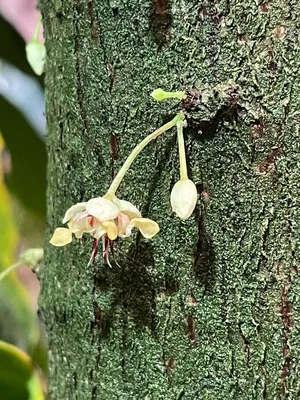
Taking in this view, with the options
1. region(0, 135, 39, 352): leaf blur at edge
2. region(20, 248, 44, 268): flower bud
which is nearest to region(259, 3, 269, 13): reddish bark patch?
region(20, 248, 44, 268): flower bud

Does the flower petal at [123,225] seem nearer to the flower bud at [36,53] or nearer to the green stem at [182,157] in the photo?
the green stem at [182,157]

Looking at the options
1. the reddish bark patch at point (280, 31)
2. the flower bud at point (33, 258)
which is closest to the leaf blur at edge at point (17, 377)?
the flower bud at point (33, 258)

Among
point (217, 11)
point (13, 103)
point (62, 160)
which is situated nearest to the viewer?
point (217, 11)

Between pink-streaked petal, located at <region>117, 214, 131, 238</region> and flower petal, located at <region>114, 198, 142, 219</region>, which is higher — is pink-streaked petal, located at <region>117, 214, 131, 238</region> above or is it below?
below

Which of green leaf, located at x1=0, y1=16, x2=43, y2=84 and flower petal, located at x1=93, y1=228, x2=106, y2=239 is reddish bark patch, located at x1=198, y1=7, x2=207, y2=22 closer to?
flower petal, located at x1=93, y1=228, x2=106, y2=239

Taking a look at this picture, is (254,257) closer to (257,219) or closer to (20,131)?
(257,219)

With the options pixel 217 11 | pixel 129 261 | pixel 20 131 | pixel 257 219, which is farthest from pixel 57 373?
pixel 20 131

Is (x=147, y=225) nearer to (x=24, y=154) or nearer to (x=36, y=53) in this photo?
(x=36, y=53)

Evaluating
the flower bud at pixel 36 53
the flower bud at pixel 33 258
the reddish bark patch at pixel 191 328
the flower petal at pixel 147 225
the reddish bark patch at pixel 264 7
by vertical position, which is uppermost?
the flower bud at pixel 36 53
